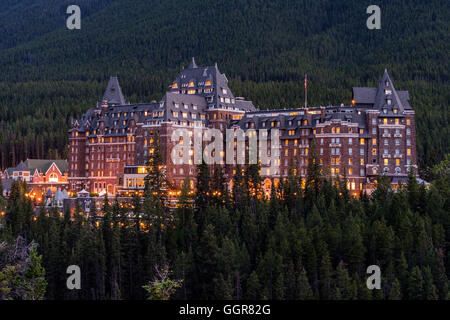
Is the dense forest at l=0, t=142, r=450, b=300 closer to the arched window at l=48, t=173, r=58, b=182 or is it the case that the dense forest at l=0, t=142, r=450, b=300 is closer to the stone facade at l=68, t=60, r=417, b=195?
the stone facade at l=68, t=60, r=417, b=195

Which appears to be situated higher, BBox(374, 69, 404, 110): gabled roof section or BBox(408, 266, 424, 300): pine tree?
BBox(374, 69, 404, 110): gabled roof section

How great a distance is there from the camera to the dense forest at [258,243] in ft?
322

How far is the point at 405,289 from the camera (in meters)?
97.7

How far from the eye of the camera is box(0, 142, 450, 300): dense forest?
98.1m

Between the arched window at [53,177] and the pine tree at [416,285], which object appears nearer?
the pine tree at [416,285]

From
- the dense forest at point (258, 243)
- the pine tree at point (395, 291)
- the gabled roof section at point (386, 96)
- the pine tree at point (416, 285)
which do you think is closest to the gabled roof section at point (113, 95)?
the dense forest at point (258, 243)

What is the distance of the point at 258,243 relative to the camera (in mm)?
111688

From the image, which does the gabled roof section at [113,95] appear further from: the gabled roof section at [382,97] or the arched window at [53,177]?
the gabled roof section at [382,97]

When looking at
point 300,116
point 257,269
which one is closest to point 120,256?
point 257,269

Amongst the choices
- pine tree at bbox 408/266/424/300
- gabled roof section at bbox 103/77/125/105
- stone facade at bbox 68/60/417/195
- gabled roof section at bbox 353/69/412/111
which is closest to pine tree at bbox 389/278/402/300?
pine tree at bbox 408/266/424/300

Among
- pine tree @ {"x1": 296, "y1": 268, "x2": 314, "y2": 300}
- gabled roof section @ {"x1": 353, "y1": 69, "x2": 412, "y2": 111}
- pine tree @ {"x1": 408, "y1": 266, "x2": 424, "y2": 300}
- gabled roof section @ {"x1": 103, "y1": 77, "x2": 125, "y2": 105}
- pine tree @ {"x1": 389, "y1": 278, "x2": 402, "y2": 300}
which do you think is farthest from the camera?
gabled roof section @ {"x1": 103, "y1": 77, "x2": 125, "y2": 105}

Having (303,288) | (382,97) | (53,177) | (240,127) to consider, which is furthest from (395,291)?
(53,177)
